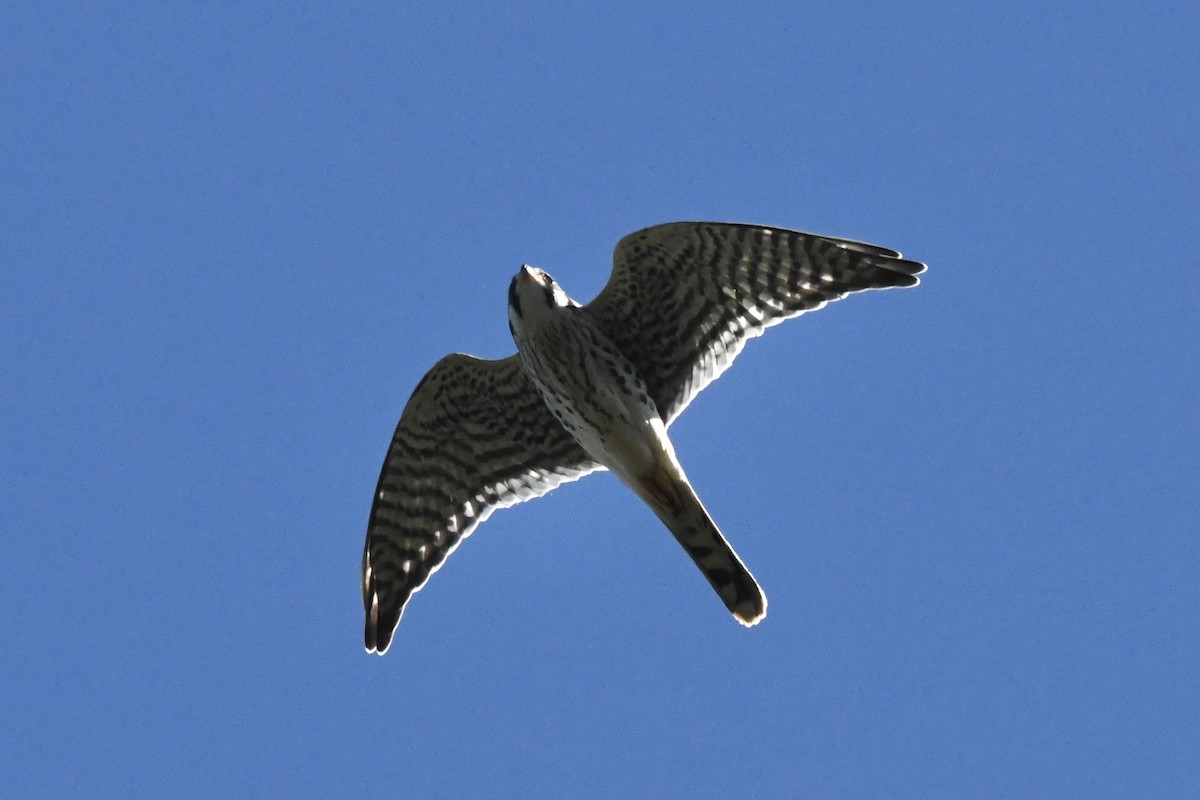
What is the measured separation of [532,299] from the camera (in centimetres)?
1037

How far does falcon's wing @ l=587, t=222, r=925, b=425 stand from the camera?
1045 centimetres

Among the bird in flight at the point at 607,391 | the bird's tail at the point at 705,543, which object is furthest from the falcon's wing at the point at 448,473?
the bird's tail at the point at 705,543

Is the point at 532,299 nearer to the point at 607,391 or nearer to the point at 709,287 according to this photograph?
the point at 607,391

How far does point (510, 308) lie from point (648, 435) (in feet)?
4.07

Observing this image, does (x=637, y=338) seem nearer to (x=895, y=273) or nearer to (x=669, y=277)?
(x=669, y=277)

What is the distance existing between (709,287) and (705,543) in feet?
5.64

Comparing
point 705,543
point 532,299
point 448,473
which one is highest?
point 532,299

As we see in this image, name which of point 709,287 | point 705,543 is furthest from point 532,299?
point 705,543

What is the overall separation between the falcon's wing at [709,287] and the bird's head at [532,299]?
43 centimetres

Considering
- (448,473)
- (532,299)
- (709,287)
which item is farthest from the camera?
(448,473)

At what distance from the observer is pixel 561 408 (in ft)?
35.0

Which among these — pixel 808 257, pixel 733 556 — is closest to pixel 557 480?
pixel 733 556

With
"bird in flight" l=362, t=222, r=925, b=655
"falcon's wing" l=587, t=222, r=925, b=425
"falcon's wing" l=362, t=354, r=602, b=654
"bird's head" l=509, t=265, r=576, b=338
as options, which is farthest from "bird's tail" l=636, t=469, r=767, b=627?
"bird's head" l=509, t=265, r=576, b=338

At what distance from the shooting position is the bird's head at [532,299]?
34.0 feet
